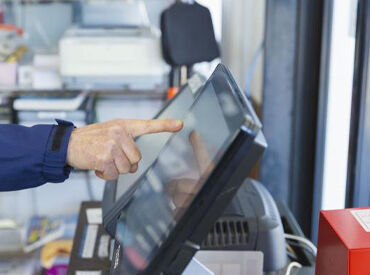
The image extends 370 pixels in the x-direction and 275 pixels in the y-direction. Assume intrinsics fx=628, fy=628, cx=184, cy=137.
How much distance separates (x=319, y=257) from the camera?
96 centimetres

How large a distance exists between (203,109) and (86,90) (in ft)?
6.66

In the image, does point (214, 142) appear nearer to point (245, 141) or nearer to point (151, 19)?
point (245, 141)

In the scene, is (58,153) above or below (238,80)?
above

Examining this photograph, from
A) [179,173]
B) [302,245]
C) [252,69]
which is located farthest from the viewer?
[252,69]

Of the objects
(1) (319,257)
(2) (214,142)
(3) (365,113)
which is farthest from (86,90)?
(2) (214,142)

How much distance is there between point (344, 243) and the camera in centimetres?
84

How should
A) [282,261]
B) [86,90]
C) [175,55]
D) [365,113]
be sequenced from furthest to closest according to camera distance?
[86,90], [175,55], [365,113], [282,261]

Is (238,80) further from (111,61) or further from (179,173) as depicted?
(179,173)

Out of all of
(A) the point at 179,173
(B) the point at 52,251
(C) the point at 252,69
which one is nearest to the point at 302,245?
(A) the point at 179,173

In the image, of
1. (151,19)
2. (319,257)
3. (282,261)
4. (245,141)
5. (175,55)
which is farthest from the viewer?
(151,19)

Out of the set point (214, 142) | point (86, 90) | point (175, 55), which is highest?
point (214, 142)

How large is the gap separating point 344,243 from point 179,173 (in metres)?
0.25

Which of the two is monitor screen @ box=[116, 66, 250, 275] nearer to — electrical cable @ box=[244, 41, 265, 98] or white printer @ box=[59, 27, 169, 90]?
electrical cable @ box=[244, 41, 265, 98]

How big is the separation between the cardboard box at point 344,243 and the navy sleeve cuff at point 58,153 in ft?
1.40
